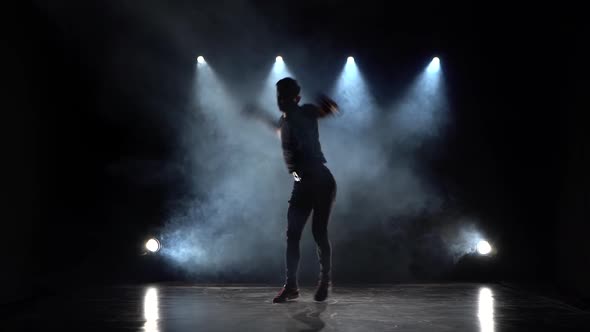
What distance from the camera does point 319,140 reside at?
6613mm

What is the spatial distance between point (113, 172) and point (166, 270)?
1225 millimetres

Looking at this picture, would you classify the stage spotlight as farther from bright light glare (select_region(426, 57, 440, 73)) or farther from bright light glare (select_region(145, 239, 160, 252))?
bright light glare (select_region(426, 57, 440, 73))

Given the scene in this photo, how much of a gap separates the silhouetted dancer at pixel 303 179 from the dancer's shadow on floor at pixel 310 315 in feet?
0.97

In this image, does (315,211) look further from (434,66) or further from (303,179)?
(434,66)

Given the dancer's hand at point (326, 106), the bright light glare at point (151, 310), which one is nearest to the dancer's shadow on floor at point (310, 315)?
the bright light glare at point (151, 310)

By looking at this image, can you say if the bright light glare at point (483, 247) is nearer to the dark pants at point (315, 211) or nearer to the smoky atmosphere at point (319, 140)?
the smoky atmosphere at point (319, 140)

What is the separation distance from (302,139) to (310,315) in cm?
134

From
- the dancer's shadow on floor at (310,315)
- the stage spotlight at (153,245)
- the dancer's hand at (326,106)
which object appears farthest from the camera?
the stage spotlight at (153,245)

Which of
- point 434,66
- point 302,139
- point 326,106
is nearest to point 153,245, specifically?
point 302,139

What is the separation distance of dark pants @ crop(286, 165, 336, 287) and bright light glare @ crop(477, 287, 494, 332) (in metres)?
1.13

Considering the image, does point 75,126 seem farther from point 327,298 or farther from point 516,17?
point 516,17

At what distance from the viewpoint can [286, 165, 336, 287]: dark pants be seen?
4.41 meters

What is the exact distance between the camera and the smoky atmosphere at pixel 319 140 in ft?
21.0

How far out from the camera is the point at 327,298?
4.59 meters
